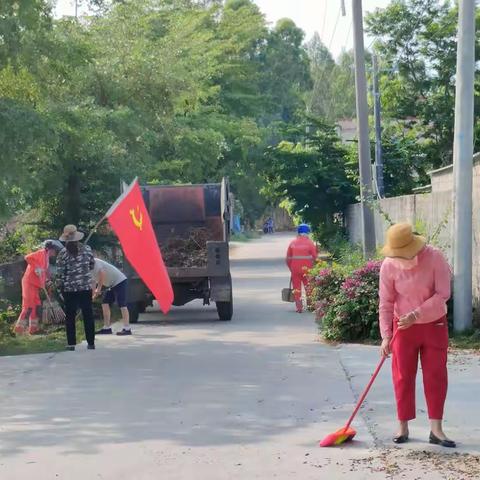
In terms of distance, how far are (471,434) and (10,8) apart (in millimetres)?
8502

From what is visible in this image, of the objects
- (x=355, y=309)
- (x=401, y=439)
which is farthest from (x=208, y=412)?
(x=355, y=309)

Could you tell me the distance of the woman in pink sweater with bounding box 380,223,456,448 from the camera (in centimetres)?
738

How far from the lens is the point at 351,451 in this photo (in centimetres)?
740

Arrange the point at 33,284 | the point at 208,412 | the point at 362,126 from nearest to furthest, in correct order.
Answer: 1. the point at 208,412
2. the point at 33,284
3. the point at 362,126

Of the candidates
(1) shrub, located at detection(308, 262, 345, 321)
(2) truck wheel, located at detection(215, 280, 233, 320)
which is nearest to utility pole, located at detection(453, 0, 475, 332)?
(1) shrub, located at detection(308, 262, 345, 321)

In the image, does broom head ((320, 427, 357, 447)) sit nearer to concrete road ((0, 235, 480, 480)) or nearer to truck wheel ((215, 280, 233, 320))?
concrete road ((0, 235, 480, 480))

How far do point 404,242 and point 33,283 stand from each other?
9857mm

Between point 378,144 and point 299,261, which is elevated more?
point 378,144

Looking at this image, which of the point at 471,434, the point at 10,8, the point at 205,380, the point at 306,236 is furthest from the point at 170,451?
the point at 306,236

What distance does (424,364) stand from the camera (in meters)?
7.51

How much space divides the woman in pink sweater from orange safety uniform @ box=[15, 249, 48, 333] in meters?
9.38

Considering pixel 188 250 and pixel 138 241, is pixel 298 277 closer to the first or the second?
pixel 188 250

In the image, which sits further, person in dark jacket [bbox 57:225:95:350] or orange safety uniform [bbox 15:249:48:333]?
orange safety uniform [bbox 15:249:48:333]

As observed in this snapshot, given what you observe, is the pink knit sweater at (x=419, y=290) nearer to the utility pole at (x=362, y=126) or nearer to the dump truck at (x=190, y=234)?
the dump truck at (x=190, y=234)
